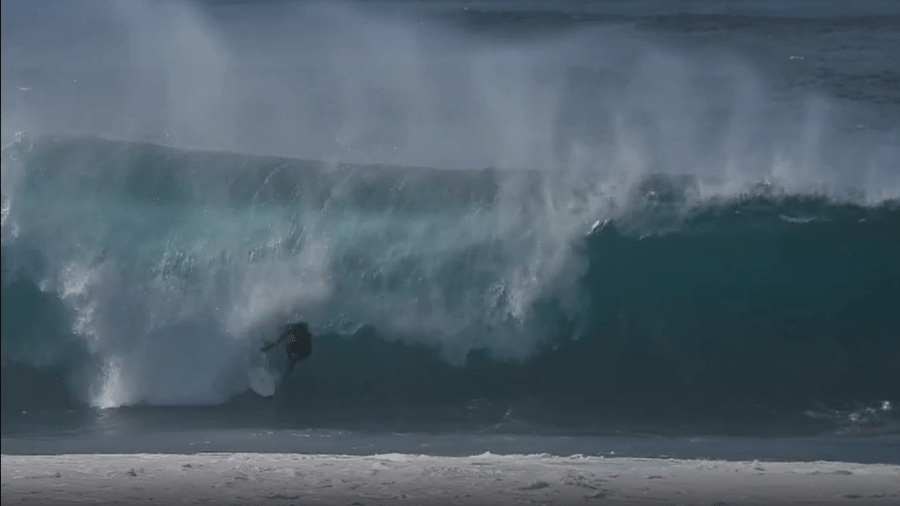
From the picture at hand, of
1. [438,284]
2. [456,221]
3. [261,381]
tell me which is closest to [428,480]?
[261,381]

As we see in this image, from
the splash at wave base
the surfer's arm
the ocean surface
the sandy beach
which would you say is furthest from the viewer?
the surfer's arm

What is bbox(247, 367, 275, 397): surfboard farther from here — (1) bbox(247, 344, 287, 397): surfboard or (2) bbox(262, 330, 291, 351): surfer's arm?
(2) bbox(262, 330, 291, 351): surfer's arm

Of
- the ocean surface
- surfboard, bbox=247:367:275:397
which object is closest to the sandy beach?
the ocean surface

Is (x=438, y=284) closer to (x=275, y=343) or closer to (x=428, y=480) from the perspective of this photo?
(x=275, y=343)

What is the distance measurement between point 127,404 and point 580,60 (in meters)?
5.31

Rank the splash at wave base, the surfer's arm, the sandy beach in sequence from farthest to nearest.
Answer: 1. the surfer's arm
2. the splash at wave base
3. the sandy beach

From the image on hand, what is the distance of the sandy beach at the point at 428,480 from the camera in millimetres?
5699

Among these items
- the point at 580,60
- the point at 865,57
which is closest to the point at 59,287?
the point at 580,60

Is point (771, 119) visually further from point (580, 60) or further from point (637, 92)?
point (580, 60)

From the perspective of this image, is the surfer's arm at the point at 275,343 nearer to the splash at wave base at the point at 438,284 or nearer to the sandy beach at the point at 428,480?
the splash at wave base at the point at 438,284

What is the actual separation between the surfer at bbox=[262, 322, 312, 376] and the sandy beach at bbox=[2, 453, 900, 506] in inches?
67.6

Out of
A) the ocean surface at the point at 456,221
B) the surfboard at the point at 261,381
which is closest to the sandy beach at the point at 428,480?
the ocean surface at the point at 456,221

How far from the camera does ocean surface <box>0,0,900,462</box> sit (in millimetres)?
7891

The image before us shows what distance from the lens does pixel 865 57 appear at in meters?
9.13
